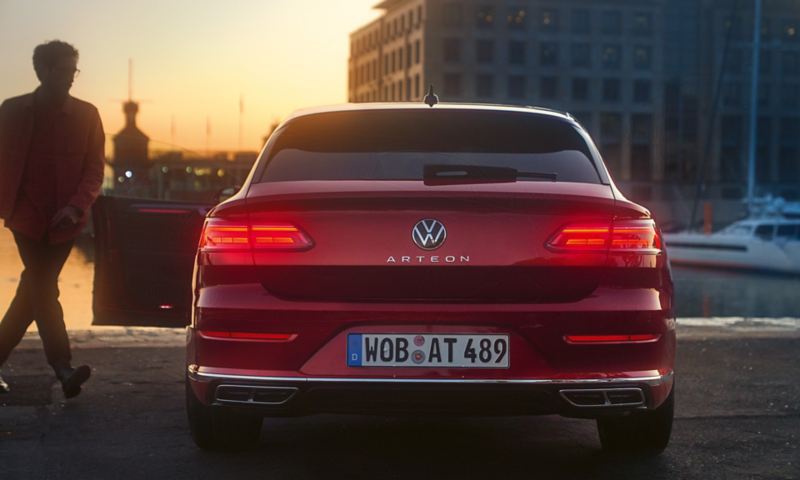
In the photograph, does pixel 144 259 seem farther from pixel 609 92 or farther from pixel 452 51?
pixel 609 92

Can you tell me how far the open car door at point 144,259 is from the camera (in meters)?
6.45

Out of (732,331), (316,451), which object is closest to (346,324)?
(316,451)

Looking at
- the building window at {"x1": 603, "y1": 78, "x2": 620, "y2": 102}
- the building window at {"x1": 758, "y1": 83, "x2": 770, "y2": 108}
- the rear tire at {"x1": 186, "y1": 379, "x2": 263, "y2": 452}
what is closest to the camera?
the rear tire at {"x1": 186, "y1": 379, "x2": 263, "y2": 452}

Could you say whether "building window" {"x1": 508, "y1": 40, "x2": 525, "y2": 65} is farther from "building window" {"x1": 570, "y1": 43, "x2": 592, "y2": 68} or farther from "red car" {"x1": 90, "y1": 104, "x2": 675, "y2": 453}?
"red car" {"x1": 90, "y1": 104, "x2": 675, "y2": 453}

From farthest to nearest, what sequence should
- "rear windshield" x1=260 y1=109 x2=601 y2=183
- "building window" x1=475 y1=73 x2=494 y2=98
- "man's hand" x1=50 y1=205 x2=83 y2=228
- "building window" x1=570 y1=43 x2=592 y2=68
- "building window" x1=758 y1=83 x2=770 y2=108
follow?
"building window" x1=758 y1=83 x2=770 y2=108, "building window" x1=570 y1=43 x2=592 y2=68, "building window" x1=475 y1=73 x2=494 y2=98, "man's hand" x1=50 y1=205 x2=83 y2=228, "rear windshield" x1=260 y1=109 x2=601 y2=183

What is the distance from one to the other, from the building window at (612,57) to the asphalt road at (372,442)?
104 metres

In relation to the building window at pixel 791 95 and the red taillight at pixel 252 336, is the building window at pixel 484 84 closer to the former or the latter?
the building window at pixel 791 95

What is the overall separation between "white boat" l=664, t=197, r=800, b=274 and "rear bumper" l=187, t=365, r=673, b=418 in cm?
3140

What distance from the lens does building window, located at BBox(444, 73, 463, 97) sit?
103750 mm

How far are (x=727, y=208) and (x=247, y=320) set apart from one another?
349ft

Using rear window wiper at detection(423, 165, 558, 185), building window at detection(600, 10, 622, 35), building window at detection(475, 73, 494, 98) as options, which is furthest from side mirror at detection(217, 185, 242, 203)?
building window at detection(600, 10, 622, 35)

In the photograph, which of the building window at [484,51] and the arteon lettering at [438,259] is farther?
the building window at [484,51]

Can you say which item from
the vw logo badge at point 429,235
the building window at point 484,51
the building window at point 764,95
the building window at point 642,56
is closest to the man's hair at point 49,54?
the vw logo badge at point 429,235

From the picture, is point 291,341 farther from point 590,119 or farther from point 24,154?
point 590,119
